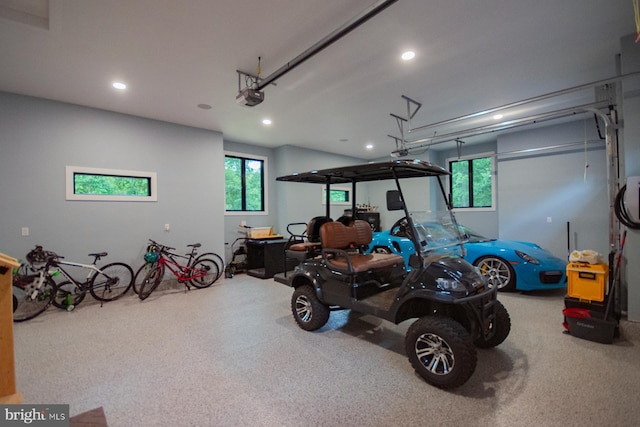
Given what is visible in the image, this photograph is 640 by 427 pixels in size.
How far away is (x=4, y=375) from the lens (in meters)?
1.11

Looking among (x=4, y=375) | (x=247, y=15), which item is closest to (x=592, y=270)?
(x=247, y=15)

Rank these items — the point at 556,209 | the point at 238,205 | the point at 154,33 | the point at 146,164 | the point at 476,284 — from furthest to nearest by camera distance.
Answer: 1. the point at 238,205
2. the point at 556,209
3. the point at 146,164
4. the point at 154,33
5. the point at 476,284

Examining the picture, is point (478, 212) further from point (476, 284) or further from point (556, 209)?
point (476, 284)

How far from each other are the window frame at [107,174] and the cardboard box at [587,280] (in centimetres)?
632

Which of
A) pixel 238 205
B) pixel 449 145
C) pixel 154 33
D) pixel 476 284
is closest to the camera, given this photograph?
pixel 476 284

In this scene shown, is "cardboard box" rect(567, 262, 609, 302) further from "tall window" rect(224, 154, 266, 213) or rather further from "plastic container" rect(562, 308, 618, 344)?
"tall window" rect(224, 154, 266, 213)

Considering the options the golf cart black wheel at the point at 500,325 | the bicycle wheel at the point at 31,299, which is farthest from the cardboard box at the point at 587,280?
the bicycle wheel at the point at 31,299

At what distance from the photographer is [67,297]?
411 centimetres

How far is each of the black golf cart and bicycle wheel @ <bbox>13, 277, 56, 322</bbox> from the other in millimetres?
3228

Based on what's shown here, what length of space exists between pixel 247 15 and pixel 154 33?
1003 mm

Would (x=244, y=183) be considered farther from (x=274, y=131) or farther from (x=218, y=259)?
(x=218, y=259)

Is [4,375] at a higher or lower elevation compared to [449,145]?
lower

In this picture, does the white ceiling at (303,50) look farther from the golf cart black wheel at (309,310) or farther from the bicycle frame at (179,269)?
the golf cart black wheel at (309,310)

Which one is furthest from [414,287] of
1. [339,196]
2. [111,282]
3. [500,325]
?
[339,196]
